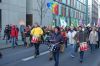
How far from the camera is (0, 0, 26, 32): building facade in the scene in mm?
35625

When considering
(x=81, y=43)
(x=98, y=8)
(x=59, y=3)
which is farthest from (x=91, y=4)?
(x=81, y=43)

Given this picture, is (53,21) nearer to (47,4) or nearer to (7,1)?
(47,4)

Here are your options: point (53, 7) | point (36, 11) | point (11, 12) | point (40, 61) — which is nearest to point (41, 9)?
point (36, 11)

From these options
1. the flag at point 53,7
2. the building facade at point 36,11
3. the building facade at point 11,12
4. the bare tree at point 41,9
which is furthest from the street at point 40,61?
the flag at point 53,7

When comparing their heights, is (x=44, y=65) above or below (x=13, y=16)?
below

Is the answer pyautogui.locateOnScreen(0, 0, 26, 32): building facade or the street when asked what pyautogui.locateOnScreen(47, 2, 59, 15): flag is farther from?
the street

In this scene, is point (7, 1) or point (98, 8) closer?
point (7, 1)

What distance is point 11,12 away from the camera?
1500 inches

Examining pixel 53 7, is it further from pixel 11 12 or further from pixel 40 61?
pixel 40 61

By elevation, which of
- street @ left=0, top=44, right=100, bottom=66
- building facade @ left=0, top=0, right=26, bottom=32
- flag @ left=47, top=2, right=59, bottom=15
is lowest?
street @ left=0, top=44, right=100, bottom=66

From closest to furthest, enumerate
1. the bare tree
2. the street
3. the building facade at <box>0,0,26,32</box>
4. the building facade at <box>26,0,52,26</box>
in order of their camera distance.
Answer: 1. the street
2. the building facade at <box>0,0,26,32</box>
3. the building facade at <box>26,0,52,26</box>
4. the bare tree

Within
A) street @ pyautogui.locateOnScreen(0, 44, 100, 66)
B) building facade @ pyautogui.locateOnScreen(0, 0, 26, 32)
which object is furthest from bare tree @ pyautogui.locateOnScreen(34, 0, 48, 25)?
street @ pyautogui.locateOnScreen(0, 44, 100, 66)

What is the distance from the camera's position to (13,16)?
3856 centimetres

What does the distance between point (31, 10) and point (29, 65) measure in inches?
1354
